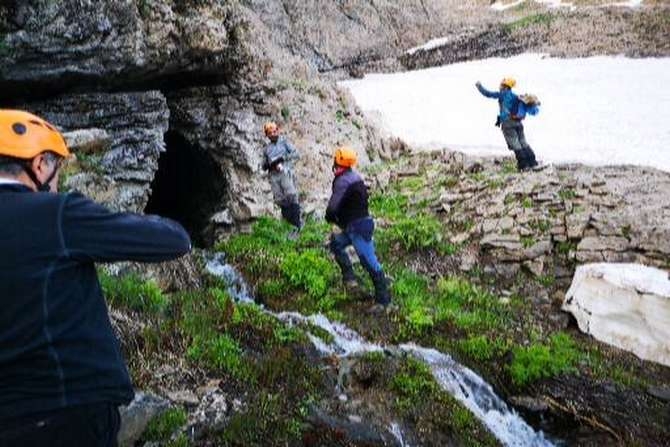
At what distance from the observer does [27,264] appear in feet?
8.84

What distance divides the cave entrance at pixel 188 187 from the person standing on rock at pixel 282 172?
2.18m

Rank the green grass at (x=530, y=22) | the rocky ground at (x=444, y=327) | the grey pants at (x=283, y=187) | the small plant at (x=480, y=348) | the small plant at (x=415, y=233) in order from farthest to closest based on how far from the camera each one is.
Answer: the green grass at (x=530, y=22) < the grey pants at (x=283, y=187) < the small plant at (x=415, y=233) < the small plant at (x=480, y=348) < the rocky ground at (x=444, y=327)

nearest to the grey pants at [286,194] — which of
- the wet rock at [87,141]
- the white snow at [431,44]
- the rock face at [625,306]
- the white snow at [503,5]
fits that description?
the wet rock at [87,141]

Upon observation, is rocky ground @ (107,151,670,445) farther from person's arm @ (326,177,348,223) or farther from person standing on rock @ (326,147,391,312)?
person's arm @ (326,177,348,223)

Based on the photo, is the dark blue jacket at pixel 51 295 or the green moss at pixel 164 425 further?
the green moss at pixel 164 425

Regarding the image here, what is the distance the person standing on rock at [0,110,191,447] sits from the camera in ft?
8.80

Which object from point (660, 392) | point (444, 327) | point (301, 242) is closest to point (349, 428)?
point (444, 327)

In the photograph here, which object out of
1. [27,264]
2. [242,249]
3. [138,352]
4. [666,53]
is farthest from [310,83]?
[27,264]

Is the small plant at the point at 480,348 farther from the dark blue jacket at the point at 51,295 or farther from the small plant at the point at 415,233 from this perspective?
the dark blue jacket at the point at 51,295

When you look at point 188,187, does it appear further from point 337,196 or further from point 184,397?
point 184,397

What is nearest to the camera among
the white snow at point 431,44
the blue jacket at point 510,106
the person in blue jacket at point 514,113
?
the person in blue jacket at point 514,113

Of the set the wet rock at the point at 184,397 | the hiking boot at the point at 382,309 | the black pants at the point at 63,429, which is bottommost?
the hiking boot at the point at 382,309

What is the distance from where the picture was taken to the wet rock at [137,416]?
20.9 feet

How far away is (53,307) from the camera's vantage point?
274 centimetres
